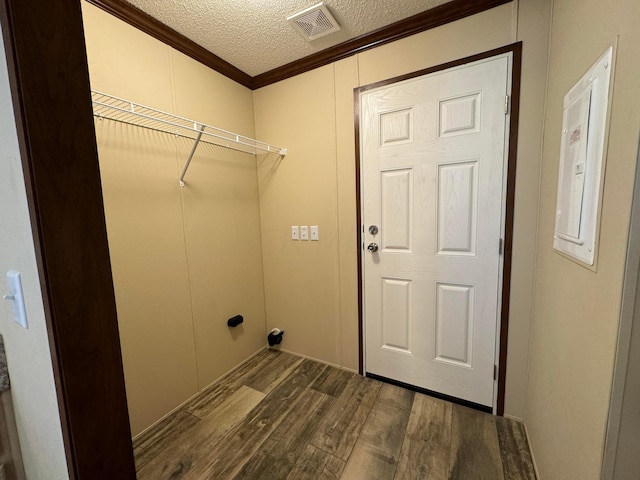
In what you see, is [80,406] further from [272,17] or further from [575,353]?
[272,17]

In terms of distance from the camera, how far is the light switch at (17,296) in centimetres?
59

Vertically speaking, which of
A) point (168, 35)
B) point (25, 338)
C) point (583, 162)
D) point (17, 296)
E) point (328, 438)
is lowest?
point (328, 438)

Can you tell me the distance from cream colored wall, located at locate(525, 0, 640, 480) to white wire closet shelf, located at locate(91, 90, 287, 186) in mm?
1576

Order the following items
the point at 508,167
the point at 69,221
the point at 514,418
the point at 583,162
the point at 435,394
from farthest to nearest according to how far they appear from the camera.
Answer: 1. the point at 435,394
2. the point at 514,418
3. the point at 508,167
4. the point at 583,162
5. the point at 69,221

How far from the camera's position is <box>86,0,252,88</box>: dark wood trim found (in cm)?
133

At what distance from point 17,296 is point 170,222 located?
1.08 m

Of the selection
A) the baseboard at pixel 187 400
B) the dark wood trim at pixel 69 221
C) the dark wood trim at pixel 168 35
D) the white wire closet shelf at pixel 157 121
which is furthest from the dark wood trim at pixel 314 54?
the baseboard at pixel 187 400

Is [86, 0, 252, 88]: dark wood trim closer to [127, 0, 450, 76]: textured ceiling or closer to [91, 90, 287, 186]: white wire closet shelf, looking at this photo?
[127, 0, 450, 76]: textured ceiling

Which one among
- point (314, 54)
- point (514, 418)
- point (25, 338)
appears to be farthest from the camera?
point (314, 54)

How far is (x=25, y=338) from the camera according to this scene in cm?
63

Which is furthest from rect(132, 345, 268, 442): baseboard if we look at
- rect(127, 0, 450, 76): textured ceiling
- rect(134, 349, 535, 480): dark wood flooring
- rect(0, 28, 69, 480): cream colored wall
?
rect(127, 0, 450, 76): textured ceiling

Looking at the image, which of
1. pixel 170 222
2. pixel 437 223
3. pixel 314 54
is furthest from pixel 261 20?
pixel 437 223

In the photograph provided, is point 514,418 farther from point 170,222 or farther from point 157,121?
point 157,121

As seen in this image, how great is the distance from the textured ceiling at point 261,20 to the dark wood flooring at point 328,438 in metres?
2.35
